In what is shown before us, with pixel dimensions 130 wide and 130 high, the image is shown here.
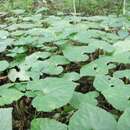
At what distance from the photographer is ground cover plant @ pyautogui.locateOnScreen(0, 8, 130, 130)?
92 cm

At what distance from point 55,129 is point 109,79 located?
491mm

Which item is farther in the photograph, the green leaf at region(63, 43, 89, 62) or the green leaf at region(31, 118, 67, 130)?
the green leaf at region(63, 43, 89, 62)

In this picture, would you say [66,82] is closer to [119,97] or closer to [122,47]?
[119,97]

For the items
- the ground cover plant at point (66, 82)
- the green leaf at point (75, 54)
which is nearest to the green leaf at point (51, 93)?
the ground cover plant at point (66, 82)

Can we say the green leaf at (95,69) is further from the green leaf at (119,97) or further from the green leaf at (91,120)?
the green leaf at (91,120)

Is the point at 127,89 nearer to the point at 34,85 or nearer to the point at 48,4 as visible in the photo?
the point at 34,85

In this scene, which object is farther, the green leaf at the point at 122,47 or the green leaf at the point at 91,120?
the green leaf at the point at 122,47

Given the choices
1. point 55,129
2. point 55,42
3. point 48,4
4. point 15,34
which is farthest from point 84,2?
point 55,129

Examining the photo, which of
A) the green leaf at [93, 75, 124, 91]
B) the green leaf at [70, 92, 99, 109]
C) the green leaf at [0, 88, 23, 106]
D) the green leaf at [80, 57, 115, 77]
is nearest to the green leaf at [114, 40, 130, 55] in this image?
the green leaf at [80, 57, 115, 77]

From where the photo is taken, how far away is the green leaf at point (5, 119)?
0.87 metres

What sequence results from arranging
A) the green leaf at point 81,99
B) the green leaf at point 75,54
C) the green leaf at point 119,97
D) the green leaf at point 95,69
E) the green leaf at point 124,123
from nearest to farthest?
the green leaf at point 124,123
the green leaf at point 119,97
the green leaf at point 81,99
the green leaf at point 95,69
the green leaf at point 75,54

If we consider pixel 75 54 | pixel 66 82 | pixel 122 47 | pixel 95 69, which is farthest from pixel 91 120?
pixel 122 47

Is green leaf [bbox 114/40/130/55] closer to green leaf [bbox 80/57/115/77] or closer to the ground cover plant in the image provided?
the ground cover plant

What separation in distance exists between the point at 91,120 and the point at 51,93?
320 millimetres
